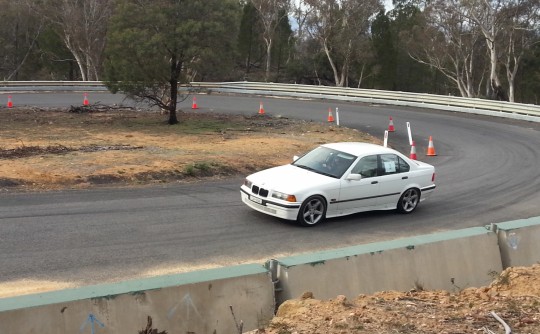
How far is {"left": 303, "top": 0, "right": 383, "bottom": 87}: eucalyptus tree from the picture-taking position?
192ft

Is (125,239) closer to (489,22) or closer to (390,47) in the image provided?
(489,22)

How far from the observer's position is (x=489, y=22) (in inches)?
1797

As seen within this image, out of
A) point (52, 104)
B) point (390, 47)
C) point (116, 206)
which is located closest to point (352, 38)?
point (390, 47)

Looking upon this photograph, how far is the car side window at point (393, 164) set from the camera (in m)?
11.6

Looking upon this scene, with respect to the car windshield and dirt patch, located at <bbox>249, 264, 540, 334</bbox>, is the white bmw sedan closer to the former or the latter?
the car windshield

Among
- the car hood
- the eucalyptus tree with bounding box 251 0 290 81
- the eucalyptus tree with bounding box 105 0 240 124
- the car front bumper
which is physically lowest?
the car front bumper

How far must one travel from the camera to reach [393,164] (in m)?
11.7

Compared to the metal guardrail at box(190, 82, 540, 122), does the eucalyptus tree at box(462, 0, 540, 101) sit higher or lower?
higher

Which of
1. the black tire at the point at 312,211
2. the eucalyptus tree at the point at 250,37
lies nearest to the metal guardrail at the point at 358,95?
the black tire at the point at 312,211

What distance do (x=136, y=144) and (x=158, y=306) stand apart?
15399mm

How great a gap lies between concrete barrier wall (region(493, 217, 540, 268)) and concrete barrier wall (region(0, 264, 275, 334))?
3.31 metres

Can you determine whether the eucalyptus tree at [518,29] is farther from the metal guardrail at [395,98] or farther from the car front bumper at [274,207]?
the car front bumper at [274,207]

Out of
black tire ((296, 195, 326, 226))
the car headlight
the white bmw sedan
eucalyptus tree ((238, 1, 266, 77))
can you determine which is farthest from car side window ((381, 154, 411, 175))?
eucalyptus tree ((238, 1, 266, 77))

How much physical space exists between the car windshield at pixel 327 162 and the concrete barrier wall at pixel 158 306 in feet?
18.5
